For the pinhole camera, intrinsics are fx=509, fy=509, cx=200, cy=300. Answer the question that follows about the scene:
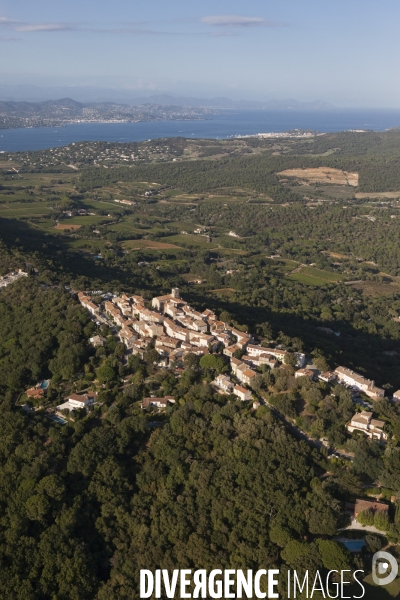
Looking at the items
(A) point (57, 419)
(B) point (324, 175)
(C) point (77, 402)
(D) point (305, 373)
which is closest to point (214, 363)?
(D) point (305, 373)

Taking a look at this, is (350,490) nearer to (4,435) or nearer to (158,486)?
(158,486)

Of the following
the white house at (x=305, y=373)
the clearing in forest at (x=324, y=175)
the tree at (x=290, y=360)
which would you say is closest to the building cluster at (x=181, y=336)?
the tree at (x=290, y=360)

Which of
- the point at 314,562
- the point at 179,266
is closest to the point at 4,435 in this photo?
the point at 314,562

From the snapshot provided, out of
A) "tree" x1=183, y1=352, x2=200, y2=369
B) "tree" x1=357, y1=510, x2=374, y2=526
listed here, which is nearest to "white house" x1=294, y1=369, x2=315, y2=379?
"tree" x1=183, y1=352, x2=200, y2=369

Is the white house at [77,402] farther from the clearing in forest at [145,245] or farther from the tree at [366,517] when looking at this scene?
the clearing in forest at [145,245]

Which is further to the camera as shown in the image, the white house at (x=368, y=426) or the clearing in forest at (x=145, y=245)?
the clearing in forest at (x=145, y=245)

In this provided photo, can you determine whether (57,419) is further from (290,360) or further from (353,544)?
(353,544)
